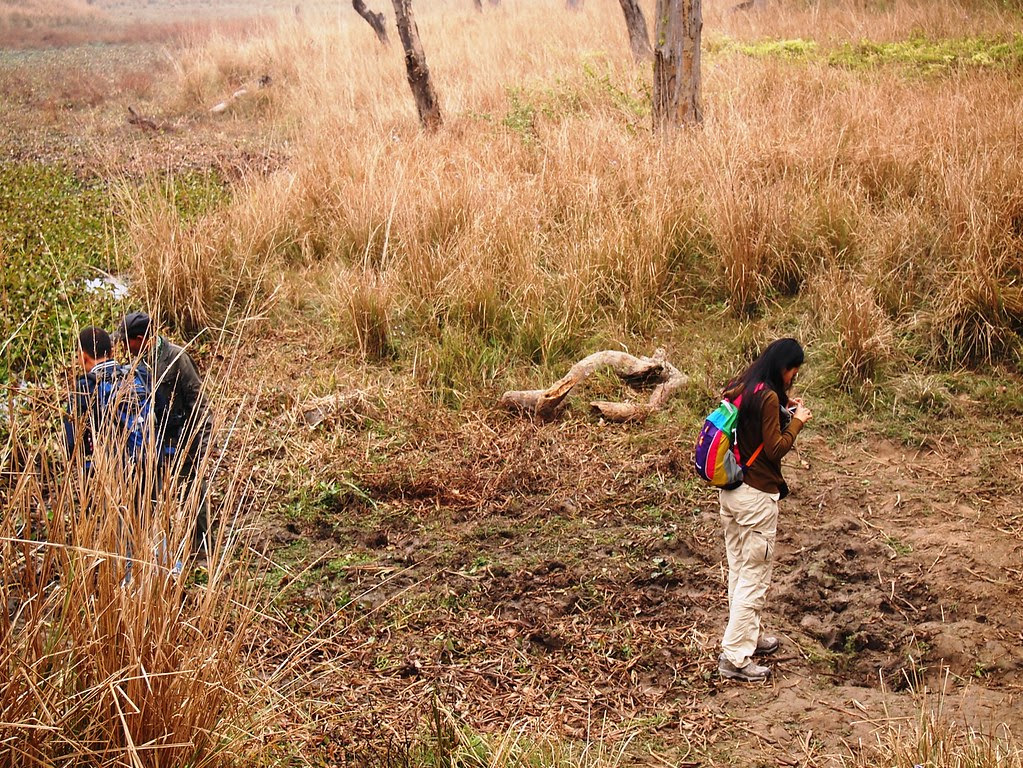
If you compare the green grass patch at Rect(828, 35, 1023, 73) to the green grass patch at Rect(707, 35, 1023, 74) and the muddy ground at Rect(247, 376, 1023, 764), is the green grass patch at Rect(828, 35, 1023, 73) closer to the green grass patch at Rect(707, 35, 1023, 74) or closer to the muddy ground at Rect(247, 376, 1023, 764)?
the green grass patch at Rect(707, 35, 1023, 74)

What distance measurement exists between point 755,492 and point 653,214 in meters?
3.71

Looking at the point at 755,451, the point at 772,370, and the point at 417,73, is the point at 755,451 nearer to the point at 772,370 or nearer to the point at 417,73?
the point at 772,370

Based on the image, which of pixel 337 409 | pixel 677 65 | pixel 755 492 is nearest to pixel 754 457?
pixel 755 492

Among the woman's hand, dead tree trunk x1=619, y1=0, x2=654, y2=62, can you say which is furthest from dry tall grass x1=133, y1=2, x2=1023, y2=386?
dead tree trunk x1=619, y1=0, x2=654, y2=62

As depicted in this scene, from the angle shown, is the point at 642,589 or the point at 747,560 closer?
the point at 747,560

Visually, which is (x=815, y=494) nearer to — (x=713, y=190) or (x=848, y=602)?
(x=848, y=602)

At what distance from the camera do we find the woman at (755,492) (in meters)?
4.03

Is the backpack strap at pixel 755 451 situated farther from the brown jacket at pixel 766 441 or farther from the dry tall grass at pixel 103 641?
the dry tall grass at pixel 103 641

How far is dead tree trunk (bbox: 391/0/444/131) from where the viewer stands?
36.9 feet

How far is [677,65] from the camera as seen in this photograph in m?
9.53

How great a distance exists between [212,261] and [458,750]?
17.8ft

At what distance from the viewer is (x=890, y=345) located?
6504mm

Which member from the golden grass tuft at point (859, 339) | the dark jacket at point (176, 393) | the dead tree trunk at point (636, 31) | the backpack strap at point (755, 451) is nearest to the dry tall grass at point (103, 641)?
the dark jacket at point (176, 393)

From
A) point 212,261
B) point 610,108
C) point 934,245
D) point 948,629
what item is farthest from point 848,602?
point 610,108
